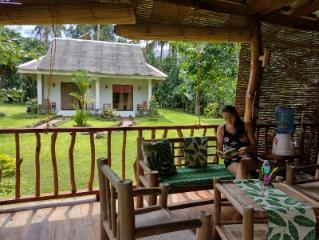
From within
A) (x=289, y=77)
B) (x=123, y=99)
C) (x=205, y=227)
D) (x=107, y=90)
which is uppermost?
(x=289, y=77)

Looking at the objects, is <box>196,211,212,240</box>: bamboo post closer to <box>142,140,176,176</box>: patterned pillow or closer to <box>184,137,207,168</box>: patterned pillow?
<box>142,140,176,176</box>: patterned pillow

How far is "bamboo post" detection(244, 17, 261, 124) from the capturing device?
152 inches

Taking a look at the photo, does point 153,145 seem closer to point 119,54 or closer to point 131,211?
point 131,211

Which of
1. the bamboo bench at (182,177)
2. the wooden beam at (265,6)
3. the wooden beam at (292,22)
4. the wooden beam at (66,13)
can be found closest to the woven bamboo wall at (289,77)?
the wooden beam at (292,22)

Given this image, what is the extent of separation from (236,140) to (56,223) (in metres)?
2.07

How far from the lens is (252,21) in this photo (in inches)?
151

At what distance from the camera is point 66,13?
2.76m

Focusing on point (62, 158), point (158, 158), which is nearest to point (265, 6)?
point (158, 158)

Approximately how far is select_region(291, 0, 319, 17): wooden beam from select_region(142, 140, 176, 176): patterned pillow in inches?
98.1

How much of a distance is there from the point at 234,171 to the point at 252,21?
200 centimetres

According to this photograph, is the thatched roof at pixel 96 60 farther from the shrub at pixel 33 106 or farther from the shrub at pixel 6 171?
the shrub at pixel 6 171

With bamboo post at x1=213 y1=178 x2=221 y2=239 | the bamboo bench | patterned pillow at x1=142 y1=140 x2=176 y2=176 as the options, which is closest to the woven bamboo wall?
the bamboo bench

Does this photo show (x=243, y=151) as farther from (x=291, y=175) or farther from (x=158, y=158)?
(x=158, y=158)

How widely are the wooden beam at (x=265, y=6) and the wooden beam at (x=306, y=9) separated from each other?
476mm
